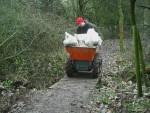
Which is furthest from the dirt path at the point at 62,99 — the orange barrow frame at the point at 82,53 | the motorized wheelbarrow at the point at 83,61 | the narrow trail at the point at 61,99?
Result: the orange barrow frame at the point at 82,53

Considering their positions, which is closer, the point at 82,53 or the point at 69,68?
the point at 82,53

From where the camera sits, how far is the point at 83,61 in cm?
1259

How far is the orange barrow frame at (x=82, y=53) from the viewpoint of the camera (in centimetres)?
1229

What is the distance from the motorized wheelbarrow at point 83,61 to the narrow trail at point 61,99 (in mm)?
780

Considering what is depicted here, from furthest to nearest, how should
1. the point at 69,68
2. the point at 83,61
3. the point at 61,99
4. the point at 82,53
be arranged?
the point at 69,68, the point at 83,61, the point at 82,53, the point at 61,99

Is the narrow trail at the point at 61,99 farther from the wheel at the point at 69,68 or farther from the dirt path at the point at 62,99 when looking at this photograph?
the wheel at the point at 69,68

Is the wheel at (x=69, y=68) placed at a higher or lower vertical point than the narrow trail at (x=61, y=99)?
higher

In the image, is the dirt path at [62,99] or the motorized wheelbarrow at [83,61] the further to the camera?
the motorized wheelbarrow at [83,61]

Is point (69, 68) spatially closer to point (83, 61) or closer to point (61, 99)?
point (83, 61)

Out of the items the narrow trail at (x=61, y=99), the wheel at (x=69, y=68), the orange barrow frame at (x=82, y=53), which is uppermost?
the orange barrow frame at (x=82, y=53)

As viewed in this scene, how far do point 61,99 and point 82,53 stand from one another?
9.95 feet

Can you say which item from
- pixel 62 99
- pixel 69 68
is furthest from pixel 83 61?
pixel 62 99

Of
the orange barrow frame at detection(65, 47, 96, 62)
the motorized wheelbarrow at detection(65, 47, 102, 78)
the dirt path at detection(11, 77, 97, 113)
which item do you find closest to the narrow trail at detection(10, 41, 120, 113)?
the dirt path at detection(11, 77, 97, 113)

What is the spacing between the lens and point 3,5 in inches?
545
